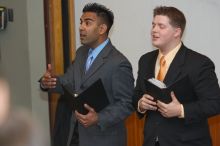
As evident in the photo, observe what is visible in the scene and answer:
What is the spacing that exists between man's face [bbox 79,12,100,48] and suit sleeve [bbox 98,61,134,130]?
27cm

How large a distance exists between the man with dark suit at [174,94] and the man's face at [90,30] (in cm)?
38

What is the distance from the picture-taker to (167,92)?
5.42ft

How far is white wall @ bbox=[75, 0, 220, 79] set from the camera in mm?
2453

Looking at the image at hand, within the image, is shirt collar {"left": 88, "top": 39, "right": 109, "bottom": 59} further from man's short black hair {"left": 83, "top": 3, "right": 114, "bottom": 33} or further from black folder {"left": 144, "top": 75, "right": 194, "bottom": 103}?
black folder {"left": 144, "top": 75, "right": 194, "bottom": 103}

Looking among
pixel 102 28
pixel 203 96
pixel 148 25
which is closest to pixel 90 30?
pixel 102 28

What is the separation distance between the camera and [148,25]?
8.86 ft

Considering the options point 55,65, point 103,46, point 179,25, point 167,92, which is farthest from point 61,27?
point 167,92

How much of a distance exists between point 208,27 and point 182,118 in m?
0.95

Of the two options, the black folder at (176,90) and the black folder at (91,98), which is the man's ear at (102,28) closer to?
the black folder at (91,98)

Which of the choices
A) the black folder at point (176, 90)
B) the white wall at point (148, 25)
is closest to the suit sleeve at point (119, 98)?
the black folder at point (176, 90)

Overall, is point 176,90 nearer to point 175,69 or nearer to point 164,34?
point 175,69

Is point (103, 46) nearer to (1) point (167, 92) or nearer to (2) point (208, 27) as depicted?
(1) point (167, 92)

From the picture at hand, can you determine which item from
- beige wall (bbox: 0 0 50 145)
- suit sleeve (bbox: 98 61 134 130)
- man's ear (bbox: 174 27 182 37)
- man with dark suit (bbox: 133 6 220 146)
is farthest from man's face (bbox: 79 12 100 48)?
beige wall (bbox: 0 0 50 145)

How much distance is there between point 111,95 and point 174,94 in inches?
16.8
